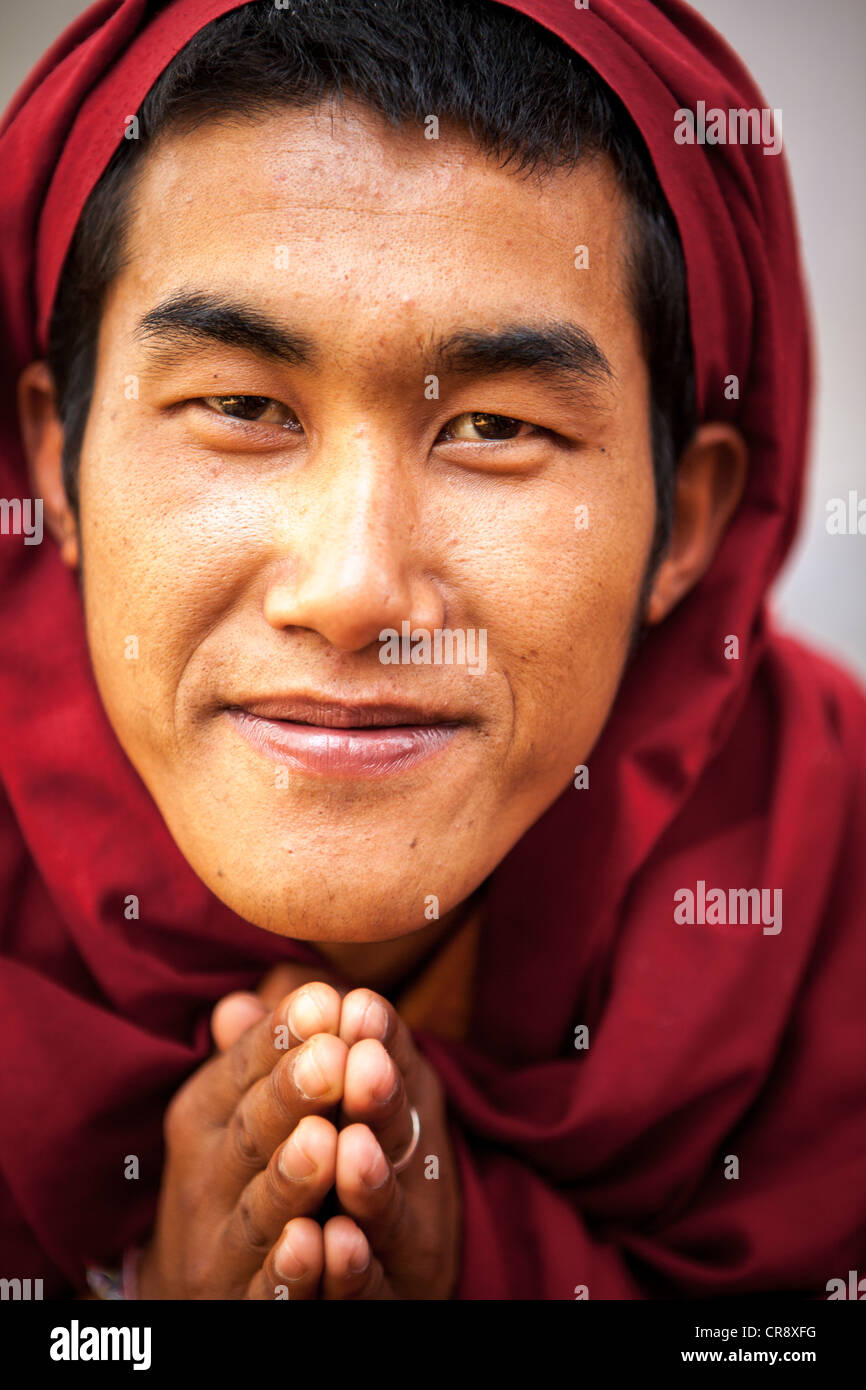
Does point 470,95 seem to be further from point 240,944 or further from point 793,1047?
point 793,1047

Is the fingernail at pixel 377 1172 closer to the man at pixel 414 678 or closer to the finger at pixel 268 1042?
the man at pixel 414 678

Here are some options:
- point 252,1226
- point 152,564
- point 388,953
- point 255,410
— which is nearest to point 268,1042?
point 252,1226

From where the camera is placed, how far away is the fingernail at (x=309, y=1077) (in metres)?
1.11

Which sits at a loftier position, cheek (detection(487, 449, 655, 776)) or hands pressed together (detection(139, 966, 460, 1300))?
cheek (detection(487, 449, 655, 776))

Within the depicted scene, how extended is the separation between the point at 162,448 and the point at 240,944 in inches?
23.8

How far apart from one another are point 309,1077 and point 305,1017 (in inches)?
2.5

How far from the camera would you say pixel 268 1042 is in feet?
3.95

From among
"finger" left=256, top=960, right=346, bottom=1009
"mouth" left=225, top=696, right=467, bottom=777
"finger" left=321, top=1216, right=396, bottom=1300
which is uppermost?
"mouth" left=225, top=696, right=467, bottom=777

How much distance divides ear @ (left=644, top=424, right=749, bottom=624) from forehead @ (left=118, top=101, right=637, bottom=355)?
0.37 metres

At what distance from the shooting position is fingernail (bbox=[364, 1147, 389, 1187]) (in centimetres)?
112

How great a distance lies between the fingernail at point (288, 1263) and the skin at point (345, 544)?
13 millimetres

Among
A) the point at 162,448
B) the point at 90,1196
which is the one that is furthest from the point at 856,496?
the point at 90,1196

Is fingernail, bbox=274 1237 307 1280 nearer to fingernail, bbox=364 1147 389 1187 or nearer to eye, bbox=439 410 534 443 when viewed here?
fingernail, bbox=364 1147 389 1187

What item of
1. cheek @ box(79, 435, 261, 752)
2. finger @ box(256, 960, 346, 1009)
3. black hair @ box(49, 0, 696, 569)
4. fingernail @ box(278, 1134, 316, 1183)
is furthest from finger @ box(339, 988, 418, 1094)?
black hair @ box(49, 0, 696, 569)
